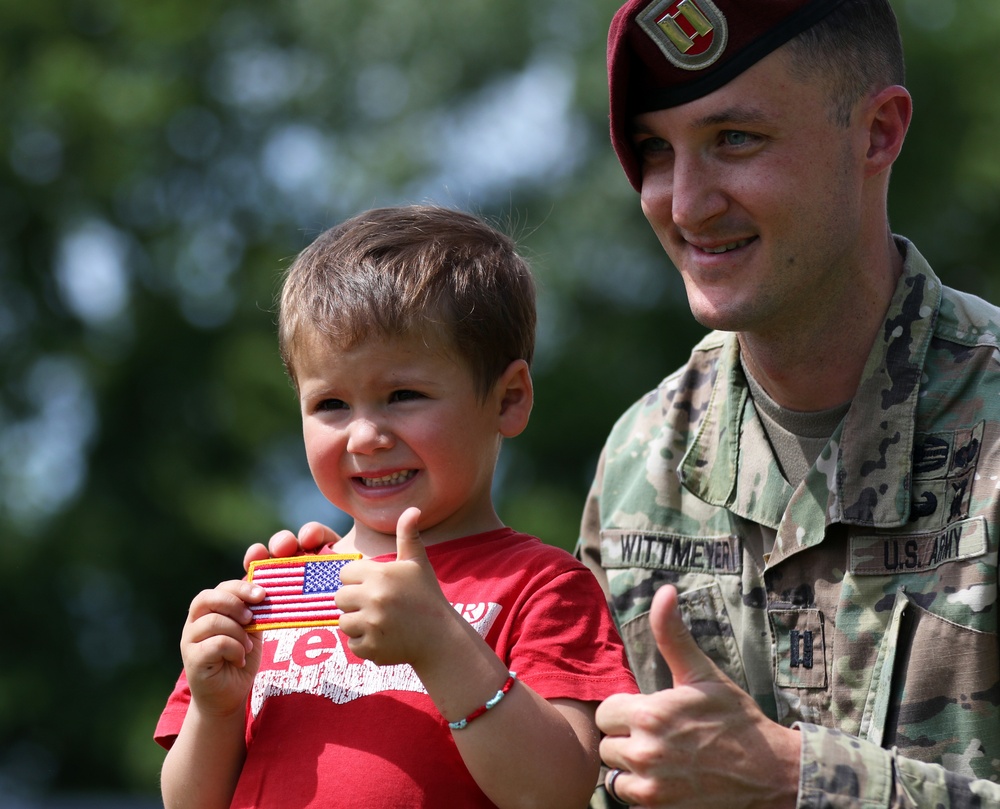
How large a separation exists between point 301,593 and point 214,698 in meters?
0.28

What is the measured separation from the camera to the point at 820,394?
379cm

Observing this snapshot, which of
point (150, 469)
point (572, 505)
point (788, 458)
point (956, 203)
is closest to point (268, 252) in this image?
point (150, 469)

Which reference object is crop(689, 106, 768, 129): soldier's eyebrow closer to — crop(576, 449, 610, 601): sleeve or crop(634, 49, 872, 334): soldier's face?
crop(634, 49, 872, 334): soldier's face

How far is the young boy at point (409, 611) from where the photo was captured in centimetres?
270

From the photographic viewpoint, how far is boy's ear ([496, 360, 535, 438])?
317 cm

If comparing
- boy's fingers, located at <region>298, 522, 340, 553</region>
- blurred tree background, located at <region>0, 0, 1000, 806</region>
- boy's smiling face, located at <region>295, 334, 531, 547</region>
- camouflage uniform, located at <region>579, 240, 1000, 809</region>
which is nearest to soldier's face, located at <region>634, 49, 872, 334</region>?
camouflage uniform, located at <region>579, 240, 1000, 809</region>

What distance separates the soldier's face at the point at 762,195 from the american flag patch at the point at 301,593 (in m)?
1.20

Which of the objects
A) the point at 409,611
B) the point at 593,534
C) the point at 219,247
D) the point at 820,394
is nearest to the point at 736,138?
the point at 820,394

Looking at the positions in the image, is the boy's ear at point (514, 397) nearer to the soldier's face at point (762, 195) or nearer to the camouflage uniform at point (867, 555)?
A: the soldier's face at point (762, 195)

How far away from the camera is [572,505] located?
15109 mm

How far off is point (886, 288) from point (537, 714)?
5.51 feet

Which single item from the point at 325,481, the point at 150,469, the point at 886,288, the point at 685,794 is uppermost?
the point at 886,288

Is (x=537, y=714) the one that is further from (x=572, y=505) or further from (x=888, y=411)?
(x=572, y=505)

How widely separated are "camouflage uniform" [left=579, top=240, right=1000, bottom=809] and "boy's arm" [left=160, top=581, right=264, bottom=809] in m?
1.17
